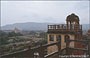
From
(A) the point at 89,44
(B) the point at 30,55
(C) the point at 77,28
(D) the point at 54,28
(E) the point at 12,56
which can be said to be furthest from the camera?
(D) the point at 54,28

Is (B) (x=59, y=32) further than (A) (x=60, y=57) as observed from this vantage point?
Yes

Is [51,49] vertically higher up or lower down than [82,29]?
lower down

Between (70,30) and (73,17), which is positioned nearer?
(73,17)

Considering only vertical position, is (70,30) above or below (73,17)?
below

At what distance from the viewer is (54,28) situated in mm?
12156

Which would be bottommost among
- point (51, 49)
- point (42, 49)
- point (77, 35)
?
point (51, 49)

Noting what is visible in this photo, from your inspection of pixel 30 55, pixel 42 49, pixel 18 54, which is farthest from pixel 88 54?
pixel 18 54

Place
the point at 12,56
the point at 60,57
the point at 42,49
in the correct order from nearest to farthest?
the point at 12,56 → the point at 42,49 → the point at 60,57

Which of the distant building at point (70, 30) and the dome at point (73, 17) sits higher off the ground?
the dome at point (73, 17)

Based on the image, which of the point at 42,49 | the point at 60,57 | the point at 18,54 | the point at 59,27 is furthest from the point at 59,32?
the point at 18,54

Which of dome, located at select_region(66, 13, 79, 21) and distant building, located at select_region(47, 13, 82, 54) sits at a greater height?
dome, located at select_region(66, 13, 79, 21)

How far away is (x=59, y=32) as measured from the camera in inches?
471

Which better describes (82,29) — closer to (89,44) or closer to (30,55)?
(89,44)

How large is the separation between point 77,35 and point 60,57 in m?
7.69
